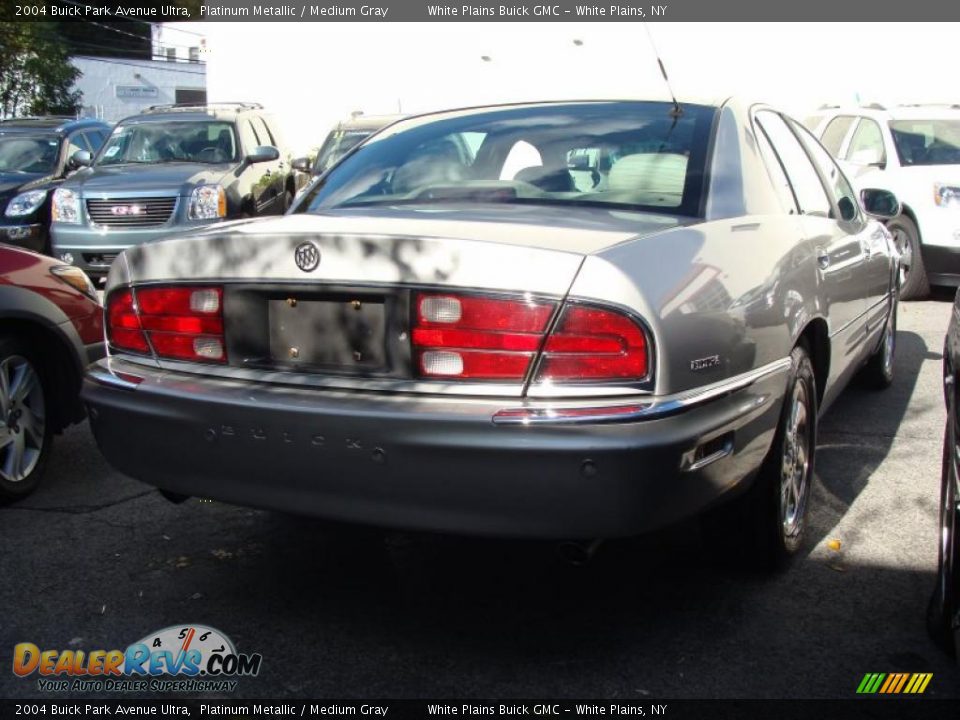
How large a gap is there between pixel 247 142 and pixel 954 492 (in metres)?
10.4

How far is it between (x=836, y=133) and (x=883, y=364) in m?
6.54

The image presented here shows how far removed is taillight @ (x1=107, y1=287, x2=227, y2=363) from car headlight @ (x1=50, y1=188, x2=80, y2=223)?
25.5 feet

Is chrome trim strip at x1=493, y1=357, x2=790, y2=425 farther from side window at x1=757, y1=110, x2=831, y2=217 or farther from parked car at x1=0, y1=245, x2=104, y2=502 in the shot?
parked car at x1=0, y1=245, x2=104, y2=502

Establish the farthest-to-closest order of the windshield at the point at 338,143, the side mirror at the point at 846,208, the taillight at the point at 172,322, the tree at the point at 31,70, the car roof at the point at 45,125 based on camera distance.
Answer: the tree at the point at 31,70 → the windshield at the point at 338,143 → the car roof at the point at 45,125 → the side mirror at the point at 846,208 → the taillight at the point at 172,322

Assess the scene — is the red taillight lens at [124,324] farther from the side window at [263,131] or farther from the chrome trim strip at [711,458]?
the side window at [263,131]

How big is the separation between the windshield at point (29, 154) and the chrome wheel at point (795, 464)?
1039 centimetres

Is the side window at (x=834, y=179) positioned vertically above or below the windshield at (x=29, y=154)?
above

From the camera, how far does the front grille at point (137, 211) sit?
418 inches

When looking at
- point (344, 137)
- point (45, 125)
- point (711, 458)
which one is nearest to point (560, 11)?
point (344, 137)

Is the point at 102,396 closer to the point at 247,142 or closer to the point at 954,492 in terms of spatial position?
the point at 954,492

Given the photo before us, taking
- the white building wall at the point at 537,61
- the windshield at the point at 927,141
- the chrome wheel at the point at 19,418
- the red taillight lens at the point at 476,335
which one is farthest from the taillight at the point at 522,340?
the white building wall at the point at 537,61

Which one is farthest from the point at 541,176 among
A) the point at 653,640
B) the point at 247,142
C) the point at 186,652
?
the point at 247,142

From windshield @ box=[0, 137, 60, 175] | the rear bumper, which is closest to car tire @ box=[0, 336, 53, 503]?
the rear bumper

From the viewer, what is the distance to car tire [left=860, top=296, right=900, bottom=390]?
637 cm
